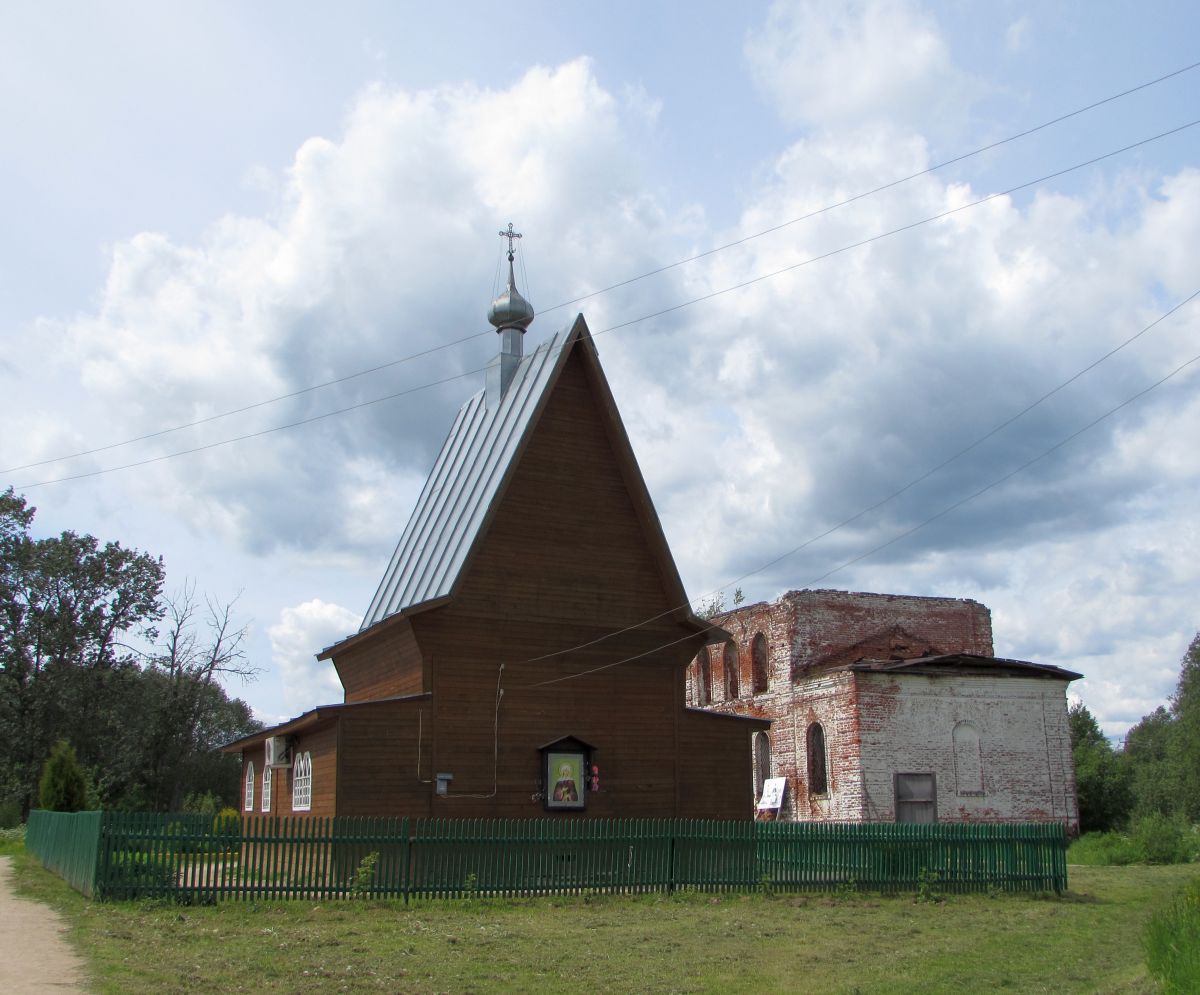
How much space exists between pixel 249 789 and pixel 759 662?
1763 centimetres

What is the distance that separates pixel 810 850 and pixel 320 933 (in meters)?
8.94

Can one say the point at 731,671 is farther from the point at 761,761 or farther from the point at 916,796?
the point at 916,796

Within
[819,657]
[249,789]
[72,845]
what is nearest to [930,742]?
[819,657]

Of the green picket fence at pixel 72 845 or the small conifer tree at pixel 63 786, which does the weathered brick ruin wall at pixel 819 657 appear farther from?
the small conifer tree at pixel 63 786

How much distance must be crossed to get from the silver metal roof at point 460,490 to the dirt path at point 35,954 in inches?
323

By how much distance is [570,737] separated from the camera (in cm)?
2189

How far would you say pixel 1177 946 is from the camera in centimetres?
939

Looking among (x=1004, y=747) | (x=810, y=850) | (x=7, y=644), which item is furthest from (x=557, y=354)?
(x=7, y=644)

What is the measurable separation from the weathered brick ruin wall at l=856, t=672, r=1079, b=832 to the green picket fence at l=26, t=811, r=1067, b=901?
9.93m

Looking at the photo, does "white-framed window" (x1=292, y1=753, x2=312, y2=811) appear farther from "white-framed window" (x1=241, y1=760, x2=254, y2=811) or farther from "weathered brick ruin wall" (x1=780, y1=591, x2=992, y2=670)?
"weathered brick ruin wall" (x1=780, y1=591, x2=992, y2=670)

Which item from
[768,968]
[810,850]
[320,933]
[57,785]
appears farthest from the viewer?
[57,785]

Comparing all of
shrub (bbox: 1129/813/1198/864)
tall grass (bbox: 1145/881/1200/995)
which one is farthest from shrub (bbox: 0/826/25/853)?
tall grass (bbox: 1145/881/1200/995)

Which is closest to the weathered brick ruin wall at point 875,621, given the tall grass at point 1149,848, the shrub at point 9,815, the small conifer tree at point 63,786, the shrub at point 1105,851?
the shrub at point 1105,851

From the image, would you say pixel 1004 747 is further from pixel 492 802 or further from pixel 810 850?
pixel 492 802
